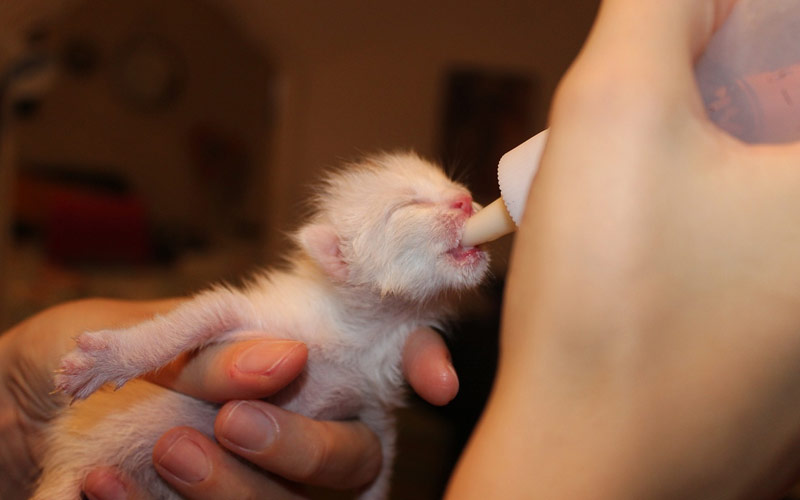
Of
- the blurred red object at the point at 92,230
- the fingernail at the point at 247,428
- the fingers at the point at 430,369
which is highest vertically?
the fingers at the point at 430,369

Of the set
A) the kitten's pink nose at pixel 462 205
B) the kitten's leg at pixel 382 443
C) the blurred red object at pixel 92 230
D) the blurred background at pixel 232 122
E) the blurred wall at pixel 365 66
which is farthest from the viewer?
the blurred red object at pixel 92 230

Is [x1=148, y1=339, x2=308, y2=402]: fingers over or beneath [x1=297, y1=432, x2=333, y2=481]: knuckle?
over

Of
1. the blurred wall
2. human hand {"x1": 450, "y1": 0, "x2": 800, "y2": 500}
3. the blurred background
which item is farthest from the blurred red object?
human hand {"x1": 450, "y1": 0, "x2": 800, "y2": 500}

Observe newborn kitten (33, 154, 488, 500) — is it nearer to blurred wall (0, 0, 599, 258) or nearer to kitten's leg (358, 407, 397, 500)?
kitten's leg (358, 407, 397, 500)

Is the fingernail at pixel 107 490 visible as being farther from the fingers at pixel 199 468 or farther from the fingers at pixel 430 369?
the fingers at pixel 430 369

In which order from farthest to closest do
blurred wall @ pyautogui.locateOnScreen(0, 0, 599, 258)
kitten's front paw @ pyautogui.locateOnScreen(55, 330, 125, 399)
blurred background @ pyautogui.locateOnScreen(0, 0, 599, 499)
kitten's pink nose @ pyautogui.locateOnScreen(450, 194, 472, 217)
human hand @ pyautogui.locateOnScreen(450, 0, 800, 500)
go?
blurred wall @ pyautogui.locateOnScreen(0, 0, 599, 258)
blurred background @ pyautogui.locateOnScreen(0, 0, 599, 499)
kitten's pink nose @ pyautogui.locateOnScreen(450, 194, 472, 217)
kitten's front paw @ pyautogui.locateOnScreen(55, 330, 125, 399)
human hand @ pyautogui.locateOnScreen(450, 0, 800, 500)

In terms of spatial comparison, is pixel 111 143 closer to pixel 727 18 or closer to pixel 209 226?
pixel 209 226

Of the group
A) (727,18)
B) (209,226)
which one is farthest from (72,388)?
(209,226)

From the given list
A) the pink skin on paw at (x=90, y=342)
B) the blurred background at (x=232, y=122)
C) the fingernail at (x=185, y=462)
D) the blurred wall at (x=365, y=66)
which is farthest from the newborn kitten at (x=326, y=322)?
the blurred wall at (x=365, y=66)
